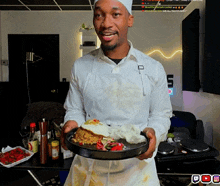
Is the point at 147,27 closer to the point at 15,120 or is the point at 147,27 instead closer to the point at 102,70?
the point at 15,120

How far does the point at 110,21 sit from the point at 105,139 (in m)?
0.57

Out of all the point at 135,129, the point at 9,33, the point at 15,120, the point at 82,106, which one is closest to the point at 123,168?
the point at 135,129

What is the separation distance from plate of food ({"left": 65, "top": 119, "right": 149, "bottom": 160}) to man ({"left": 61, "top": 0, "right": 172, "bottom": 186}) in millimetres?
119

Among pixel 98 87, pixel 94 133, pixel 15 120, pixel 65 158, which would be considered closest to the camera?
pixel 94 133

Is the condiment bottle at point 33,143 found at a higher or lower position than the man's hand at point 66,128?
lower

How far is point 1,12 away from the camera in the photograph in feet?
15.4

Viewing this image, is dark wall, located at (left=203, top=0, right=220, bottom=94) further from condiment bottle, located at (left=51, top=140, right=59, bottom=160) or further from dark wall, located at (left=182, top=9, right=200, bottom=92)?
condiment bottle, located at (left=51, top=140, right=59, bottom=160)

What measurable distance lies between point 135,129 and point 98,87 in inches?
12.6

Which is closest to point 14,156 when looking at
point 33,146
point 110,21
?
point 33,146

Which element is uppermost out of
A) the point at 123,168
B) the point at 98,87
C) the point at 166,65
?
the point at 166,65

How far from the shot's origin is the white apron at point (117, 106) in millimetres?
1021

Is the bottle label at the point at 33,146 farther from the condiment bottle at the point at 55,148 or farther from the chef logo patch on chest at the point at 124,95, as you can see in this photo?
the chef logo patch on chest at the point at 124,95

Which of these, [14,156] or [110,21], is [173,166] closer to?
[110,21]

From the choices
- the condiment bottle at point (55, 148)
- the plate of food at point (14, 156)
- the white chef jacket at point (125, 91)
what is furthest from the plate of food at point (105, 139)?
the plate of food at point (14, 156)
